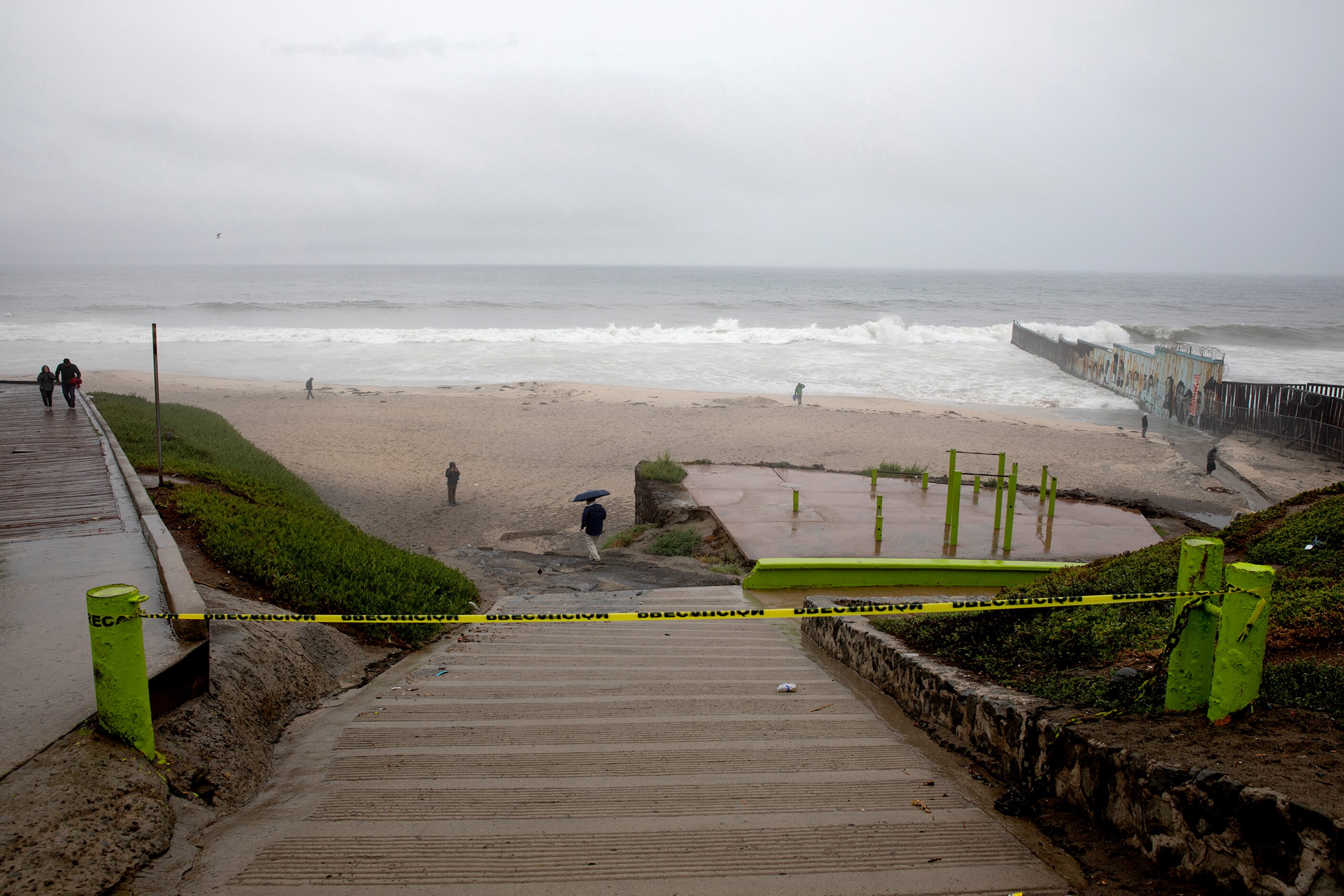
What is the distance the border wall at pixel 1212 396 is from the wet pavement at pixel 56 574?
2944 centimetres

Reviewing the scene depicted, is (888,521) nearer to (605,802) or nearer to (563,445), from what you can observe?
(605,802)

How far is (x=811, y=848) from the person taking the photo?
324 cm

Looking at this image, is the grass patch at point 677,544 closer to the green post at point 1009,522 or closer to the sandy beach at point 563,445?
the sandy beach at point 563,445

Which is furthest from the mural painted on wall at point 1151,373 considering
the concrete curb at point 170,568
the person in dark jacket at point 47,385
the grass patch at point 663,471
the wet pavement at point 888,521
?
the person in dark jacket at point 47,385

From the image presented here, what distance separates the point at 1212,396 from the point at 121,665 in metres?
35.6

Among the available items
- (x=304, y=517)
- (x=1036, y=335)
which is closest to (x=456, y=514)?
(x=304, y=517)

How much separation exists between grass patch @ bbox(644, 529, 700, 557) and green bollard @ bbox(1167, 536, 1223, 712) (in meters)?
9.62

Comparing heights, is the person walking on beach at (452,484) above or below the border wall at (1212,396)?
below

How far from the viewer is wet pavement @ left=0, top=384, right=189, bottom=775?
4129mm

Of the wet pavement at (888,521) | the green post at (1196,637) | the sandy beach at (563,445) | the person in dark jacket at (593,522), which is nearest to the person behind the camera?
the green post at (1196,637)

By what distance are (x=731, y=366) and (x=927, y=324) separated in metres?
35.6

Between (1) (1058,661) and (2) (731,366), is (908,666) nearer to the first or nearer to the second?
(1) (1058,661)

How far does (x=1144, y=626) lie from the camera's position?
4.89 m

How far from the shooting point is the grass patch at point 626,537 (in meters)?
14.8
